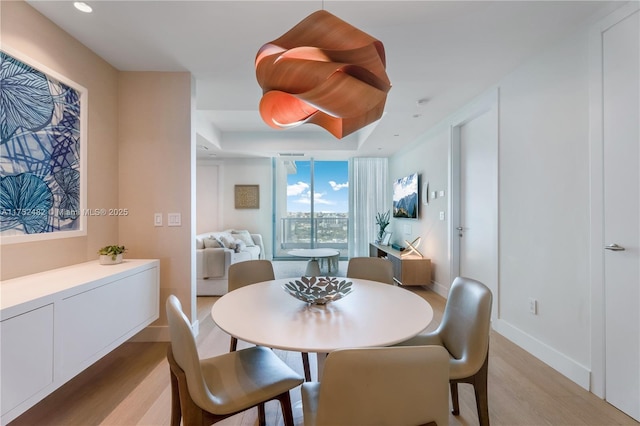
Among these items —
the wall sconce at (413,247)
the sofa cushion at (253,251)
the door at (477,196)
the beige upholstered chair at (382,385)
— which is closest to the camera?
the beige upholstered chair at (382,385)

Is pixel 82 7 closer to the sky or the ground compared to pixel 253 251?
closer to the sky

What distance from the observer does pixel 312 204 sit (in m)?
6.73

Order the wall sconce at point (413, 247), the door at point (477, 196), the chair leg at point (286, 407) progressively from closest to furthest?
the chair leg at point (286, 407) < the door at point (477, 196) < the wall sconce at point (413, 247)

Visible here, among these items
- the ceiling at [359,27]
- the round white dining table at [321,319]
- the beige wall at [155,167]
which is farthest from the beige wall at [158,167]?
the round white dining table at [321,319]

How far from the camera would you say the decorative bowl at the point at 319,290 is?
1440mm

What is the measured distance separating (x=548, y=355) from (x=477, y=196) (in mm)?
1672

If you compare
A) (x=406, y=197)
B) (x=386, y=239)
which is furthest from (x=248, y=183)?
(x=406, y=197)

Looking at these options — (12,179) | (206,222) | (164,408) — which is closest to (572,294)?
(164,408)

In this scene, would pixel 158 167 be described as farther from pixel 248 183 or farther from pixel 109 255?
pixel 248 183

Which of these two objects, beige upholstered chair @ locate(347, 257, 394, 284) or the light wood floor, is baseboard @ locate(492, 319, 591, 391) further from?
beige upholstered chair @ locate(347, 257, 394, 284)

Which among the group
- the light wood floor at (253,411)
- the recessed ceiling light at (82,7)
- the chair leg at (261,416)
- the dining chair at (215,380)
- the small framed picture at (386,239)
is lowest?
the light wood floor at (253,411)

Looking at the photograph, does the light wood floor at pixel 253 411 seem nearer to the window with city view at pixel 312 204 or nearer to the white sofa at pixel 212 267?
the white sofa at pixel 212 267

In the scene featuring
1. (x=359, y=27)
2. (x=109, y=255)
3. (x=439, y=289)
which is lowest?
(x=439, y=289)

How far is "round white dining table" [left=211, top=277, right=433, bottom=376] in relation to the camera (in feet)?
3.43
